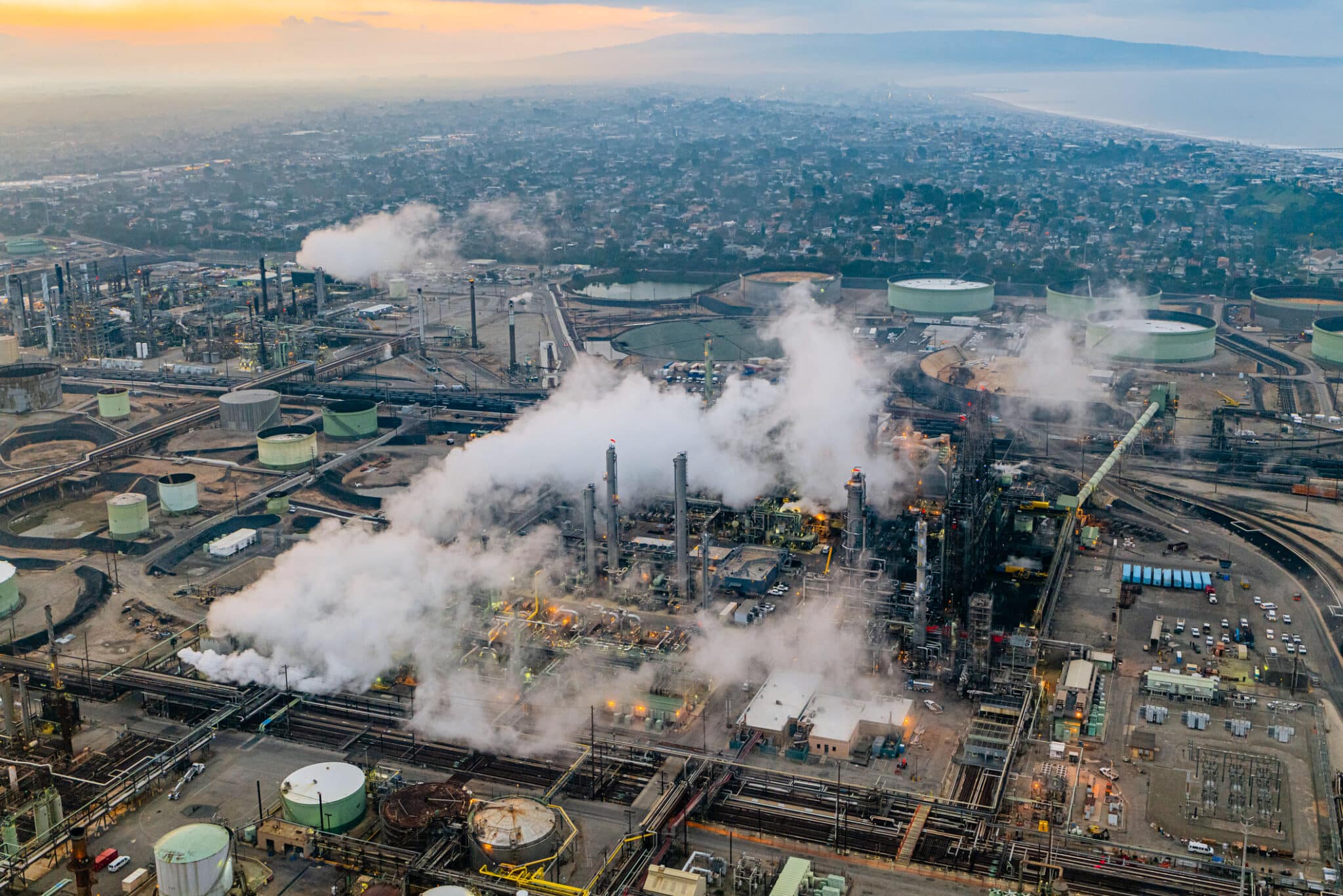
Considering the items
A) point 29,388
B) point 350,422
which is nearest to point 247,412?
point 350,422

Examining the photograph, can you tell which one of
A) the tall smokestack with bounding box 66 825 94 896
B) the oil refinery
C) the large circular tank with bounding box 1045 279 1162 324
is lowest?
the oil refinery

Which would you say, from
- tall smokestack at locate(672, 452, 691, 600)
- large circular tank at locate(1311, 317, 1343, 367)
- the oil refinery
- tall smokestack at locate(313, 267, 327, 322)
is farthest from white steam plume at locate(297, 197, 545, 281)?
large circular tank at locate(1311, 317, 1343, 367)

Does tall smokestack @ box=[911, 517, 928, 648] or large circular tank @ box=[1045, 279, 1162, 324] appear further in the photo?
large circular tank @ box=[1045, 279, 1162, 324]

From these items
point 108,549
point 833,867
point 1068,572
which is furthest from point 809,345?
point 833,867

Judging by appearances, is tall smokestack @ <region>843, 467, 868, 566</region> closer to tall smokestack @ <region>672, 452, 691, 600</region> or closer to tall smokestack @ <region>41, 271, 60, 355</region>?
tall smokestack @ <region>672, 452, 691, 600</region>

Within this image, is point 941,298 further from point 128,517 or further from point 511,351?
point 128,517
